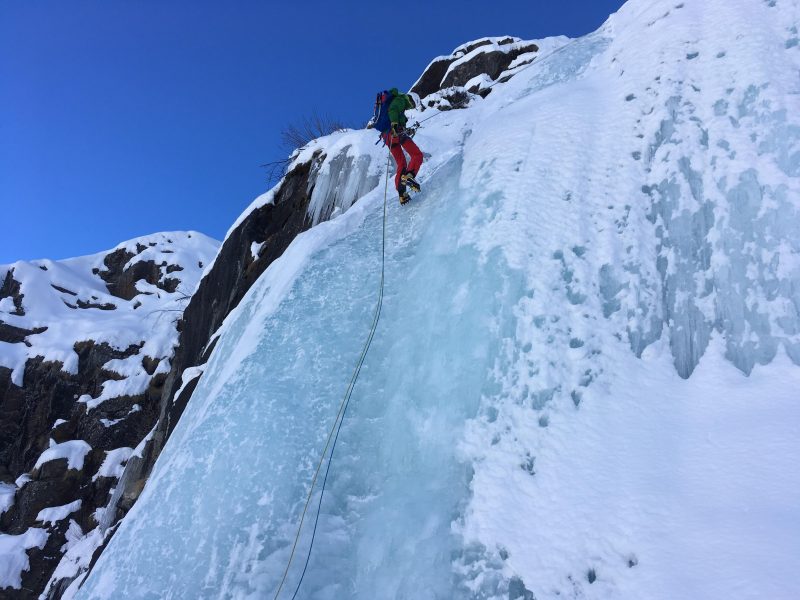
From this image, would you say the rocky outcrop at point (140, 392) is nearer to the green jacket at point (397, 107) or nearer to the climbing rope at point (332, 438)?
the green jacket at point (397, 107)

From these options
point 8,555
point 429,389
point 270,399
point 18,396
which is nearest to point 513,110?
point 429,389

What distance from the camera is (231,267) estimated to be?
885 cm

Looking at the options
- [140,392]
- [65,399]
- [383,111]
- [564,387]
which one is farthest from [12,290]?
[564,387]

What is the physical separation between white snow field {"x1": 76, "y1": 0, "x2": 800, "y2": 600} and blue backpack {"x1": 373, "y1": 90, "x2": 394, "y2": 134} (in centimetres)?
167

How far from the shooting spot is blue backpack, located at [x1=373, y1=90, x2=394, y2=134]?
225 inches

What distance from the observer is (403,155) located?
5.75 metres

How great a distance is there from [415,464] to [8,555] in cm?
1343

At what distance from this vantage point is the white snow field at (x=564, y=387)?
2.26m

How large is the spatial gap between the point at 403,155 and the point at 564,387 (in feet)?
11.9

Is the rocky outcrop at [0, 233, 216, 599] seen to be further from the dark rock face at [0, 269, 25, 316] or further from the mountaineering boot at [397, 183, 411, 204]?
the mountaineering boot at [397, 183, 411, 204]

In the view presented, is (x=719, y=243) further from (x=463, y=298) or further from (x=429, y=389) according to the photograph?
(x=429, y=389)

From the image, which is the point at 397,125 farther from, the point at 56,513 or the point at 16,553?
the point at 16,553

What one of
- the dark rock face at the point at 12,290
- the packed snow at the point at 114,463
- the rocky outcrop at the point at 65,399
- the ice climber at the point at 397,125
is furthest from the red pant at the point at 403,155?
the dark rock face at the point at 12,290

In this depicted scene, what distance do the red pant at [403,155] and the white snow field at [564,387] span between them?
1.13 meters
